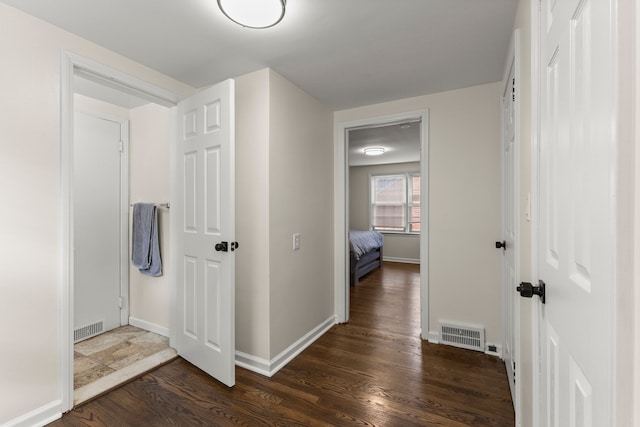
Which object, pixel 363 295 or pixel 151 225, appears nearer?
pixel 151 225

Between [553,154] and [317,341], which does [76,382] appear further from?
[553,154]

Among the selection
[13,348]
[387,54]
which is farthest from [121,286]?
[387,54]

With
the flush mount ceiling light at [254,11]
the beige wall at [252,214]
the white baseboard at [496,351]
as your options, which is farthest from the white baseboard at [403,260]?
the flush mount ceiling light at [254,11]

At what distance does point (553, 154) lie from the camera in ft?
3.28

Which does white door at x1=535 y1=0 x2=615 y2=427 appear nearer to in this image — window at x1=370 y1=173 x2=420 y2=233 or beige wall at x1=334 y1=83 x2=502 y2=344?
beige wall at x1=334 y1=83 x2=502 y2=344

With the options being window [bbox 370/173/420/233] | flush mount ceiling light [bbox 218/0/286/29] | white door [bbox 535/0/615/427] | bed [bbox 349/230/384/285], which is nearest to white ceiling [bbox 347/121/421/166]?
window [bbox 370/173/420/233]

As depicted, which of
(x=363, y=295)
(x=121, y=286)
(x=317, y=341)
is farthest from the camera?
(x=363, y=295)

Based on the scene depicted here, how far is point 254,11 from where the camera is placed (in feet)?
4.93

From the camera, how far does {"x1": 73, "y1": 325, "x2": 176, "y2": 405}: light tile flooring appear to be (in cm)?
208

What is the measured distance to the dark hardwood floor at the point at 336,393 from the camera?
5.79ft

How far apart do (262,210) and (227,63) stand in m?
1.13

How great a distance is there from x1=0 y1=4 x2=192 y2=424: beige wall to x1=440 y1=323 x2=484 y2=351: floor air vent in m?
2.89

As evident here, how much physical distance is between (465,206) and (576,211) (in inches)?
79.1

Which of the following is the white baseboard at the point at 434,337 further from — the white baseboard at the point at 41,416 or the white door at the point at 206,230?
the white baseboard at the point at 41,416
